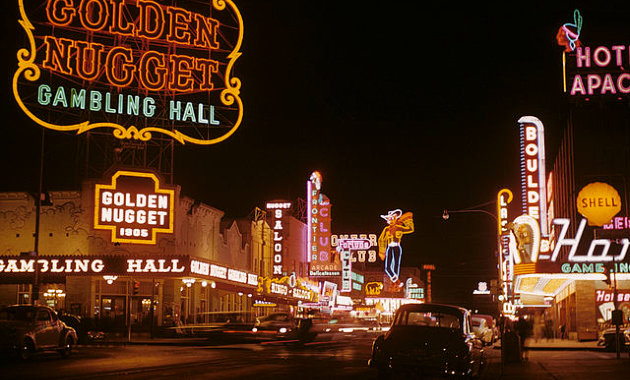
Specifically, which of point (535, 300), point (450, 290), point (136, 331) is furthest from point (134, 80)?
point (450, 290)

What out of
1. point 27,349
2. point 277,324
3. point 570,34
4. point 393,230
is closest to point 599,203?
point 570,34

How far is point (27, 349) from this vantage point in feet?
68.6

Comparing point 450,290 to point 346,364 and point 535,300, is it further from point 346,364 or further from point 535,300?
point 346,364

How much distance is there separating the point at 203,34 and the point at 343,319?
16509 mm

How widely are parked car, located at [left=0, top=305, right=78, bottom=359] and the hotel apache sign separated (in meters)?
16.9

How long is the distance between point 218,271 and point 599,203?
22.9 meters

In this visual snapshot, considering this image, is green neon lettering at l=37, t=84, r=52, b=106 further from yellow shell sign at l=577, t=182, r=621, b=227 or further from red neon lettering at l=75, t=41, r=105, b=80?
yellow shell sign at l=577, t=182, r=621, b=227

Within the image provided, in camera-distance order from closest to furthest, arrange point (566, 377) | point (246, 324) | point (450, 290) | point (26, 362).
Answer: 1. point (566, 377)
2. point (26, 362)
3. point (246, 324)
4. point (450, 290)

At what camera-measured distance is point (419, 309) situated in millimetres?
15641

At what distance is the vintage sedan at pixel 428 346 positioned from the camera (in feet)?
47.1

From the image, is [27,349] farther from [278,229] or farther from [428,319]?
[278,229]

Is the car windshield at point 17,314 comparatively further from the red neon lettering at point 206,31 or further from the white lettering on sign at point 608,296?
the white lettering on sign at point 608,296

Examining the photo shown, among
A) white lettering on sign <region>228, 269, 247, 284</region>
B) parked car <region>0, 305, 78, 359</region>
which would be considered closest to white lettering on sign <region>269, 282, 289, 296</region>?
white lettering on sign <region>228, 269, 247, 284</region>

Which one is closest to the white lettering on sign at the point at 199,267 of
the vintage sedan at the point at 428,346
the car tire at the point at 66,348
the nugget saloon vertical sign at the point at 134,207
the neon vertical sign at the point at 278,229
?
the nugget saloon vertical sign at the point at 134,207
